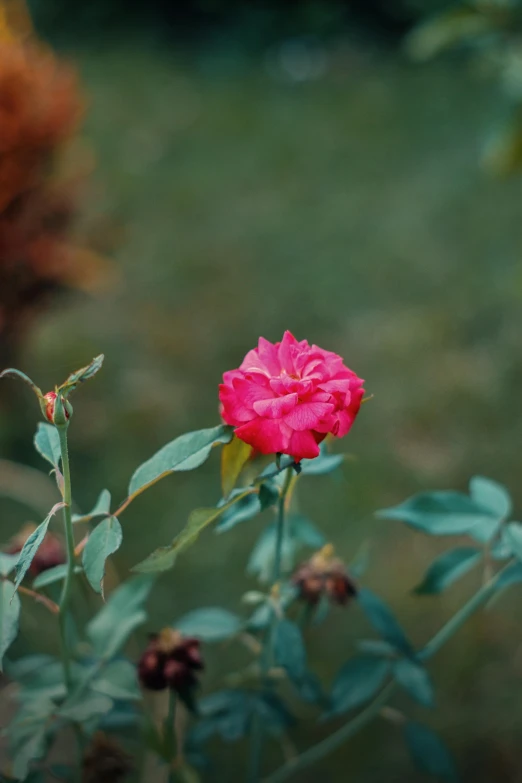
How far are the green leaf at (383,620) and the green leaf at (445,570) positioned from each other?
52 mm

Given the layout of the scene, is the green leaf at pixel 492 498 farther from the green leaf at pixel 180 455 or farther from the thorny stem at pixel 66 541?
the thorny stem at pixel 66 541

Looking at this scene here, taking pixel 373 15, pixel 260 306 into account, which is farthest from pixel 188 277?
pixel 373 15

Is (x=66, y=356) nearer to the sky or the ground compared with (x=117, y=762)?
nearer to the ground

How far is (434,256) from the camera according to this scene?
3.05 m

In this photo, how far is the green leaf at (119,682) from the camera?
907 mm

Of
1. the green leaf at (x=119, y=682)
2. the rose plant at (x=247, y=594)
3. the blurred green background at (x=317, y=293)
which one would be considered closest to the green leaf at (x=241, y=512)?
the rose plant at (x=247, y=594)

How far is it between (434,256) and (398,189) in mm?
570

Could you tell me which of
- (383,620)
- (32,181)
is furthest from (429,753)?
(32,181)

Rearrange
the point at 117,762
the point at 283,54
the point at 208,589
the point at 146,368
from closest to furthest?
1. the point at 117,762
2. the point at 208,589
3. the point at 146,368
4. the point at 283,54

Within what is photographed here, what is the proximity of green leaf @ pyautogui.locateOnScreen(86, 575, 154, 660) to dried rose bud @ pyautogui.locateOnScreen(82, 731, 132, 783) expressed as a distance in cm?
13

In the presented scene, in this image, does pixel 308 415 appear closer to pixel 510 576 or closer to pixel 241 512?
pixel 241 512

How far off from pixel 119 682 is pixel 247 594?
0.62 feet

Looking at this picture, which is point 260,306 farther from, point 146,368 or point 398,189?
point 398,189

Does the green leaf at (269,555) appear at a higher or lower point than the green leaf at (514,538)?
lower
